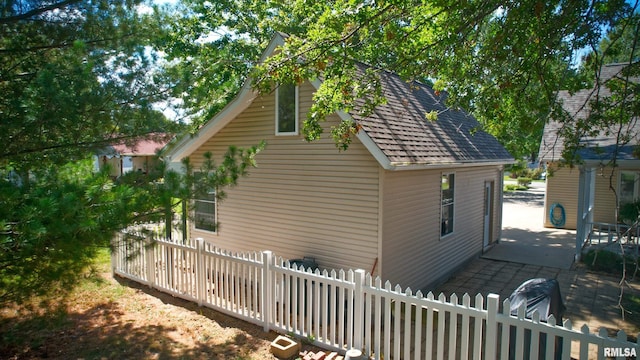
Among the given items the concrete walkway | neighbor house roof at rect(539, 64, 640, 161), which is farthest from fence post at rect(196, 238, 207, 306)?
neighbor house roof at rect(539, 64, 640, 161)

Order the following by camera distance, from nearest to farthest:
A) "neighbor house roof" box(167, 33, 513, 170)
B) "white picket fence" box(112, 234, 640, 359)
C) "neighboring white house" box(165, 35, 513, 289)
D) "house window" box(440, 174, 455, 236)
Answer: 1. "white picket fence" box(112, 234, 640, 359)
2. "neighbor house roof" box(167, 33, 513, 170)
3. "neighboring white house" box(165, 35, 513, 289)
4. "house window" box(440, 174, 455, 236)

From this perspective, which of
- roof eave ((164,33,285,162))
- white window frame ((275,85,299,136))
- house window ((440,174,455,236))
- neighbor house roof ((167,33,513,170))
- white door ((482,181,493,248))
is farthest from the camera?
white door ((482,181,493,248))

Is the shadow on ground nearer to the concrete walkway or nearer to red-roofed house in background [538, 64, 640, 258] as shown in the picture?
the concrete walkway

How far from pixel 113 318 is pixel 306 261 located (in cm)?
380

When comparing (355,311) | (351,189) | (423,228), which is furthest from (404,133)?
(355,311)

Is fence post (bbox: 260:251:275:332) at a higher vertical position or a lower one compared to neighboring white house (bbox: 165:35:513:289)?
lower

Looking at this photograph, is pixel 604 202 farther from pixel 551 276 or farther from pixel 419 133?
pixel 419 133

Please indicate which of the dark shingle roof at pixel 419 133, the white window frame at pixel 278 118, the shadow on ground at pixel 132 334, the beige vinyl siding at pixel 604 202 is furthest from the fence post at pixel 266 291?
the beige vinyl siding at pixel 604 202

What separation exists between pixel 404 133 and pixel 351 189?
1.83m

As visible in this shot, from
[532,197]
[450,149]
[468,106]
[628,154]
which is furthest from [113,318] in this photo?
[532,197]

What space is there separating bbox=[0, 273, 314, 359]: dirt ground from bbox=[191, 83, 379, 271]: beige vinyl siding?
2.26 m

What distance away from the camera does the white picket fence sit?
4.55 metres

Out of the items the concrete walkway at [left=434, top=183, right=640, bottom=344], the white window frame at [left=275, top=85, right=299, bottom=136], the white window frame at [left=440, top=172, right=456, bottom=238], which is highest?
the white window frame at [left=275, top=85, right=299, bottom=136]

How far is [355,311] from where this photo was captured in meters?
5.85
